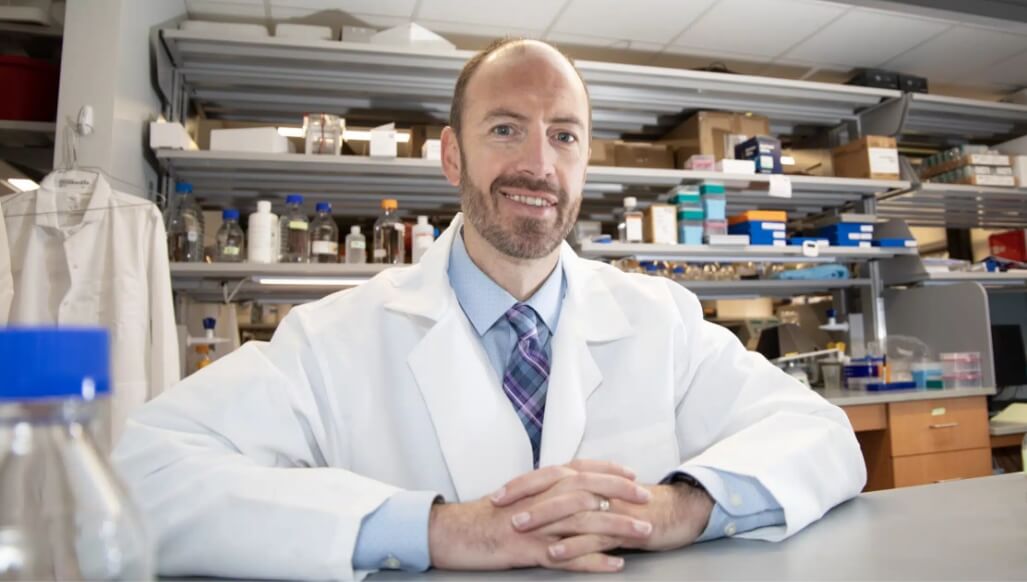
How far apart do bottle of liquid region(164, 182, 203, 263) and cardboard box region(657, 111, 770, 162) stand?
225cm

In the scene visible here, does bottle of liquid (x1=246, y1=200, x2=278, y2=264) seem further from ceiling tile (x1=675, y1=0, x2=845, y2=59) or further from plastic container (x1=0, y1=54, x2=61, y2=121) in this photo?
ceiling tile (x1=675, y1=0, x2=845, y2=59)

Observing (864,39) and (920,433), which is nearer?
(920,433)

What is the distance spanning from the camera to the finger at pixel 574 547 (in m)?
0.66

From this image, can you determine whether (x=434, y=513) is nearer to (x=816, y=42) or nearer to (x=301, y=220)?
(x=301, y=220)

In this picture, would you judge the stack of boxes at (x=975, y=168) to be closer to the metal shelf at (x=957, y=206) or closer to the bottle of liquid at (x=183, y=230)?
the metal shelf at (x=957, y=206)

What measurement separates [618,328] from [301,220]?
6.28 ft

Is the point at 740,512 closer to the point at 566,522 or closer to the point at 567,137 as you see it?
the point at 566,522

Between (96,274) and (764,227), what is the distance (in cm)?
273

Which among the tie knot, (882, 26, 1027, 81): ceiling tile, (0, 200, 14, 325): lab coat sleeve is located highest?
(882, 26, 1027, 81): ceiling tile

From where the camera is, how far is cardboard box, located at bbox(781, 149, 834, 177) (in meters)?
3.37

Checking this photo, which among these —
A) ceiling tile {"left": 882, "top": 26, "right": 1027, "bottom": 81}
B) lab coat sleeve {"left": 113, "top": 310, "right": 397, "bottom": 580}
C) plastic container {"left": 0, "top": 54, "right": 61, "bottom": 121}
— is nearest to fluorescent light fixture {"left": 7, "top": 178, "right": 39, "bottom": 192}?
plastic container {"left": 0, "top": 54, "right": 61, "bottom": 121}

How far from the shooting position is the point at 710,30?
342 centimetres

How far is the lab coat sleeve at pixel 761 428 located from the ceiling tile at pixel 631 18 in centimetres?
230

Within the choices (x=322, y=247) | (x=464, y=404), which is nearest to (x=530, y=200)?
(x=464, y=404)
